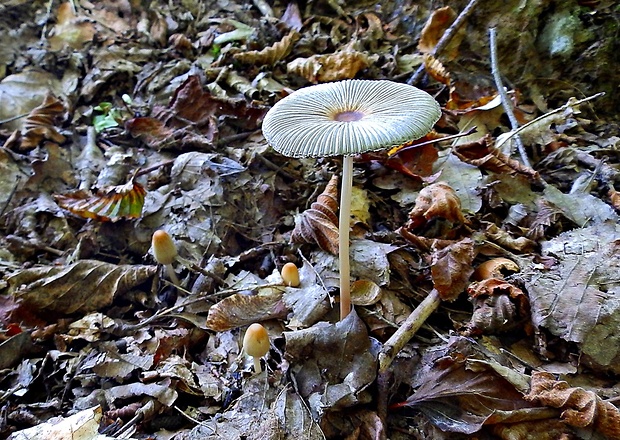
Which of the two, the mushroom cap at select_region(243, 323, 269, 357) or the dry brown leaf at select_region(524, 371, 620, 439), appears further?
the mushroom cap at select_region(243, 323, 269, 357)

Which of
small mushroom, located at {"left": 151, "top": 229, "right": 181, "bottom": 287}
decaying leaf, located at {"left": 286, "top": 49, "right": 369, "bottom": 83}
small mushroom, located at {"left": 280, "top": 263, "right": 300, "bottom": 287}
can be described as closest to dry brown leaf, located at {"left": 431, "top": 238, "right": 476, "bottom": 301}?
small mushroom, located at {"left": 280, "top": 263, "right": 300, "bottom": 287}

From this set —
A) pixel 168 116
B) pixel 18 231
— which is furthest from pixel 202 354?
pixel 168 116

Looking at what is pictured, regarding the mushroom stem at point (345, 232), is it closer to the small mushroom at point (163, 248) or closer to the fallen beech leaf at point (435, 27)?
the small mushroom at point (163, 248)

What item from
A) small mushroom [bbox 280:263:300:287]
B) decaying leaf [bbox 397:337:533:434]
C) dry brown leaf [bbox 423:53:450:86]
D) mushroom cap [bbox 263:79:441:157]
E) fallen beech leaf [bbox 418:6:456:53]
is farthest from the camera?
fallen beech leaf [bbox 418:6:456:53]

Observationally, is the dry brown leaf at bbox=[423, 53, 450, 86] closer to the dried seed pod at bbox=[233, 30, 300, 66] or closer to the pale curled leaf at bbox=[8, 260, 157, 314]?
the dried seed pod at bbox=[233, 30, 300, 66]

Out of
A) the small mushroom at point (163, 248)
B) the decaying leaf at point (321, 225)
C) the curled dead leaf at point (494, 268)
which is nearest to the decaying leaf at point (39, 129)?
the small mushroom at point (163, 248)

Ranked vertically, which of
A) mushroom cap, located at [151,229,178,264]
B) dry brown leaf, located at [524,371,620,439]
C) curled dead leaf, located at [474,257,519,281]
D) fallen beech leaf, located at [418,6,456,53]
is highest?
fallen beech leaf, located at [418,6,456,53]
